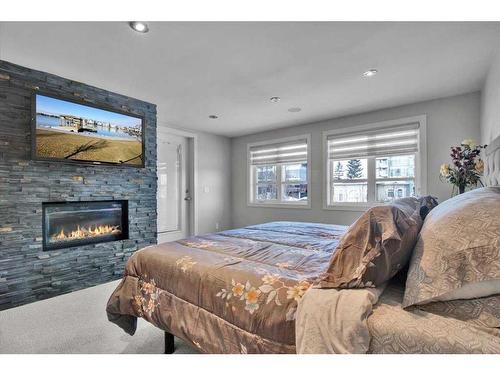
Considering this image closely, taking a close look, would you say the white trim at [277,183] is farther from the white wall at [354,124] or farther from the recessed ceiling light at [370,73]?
the recessed ceiling light at [370,73]

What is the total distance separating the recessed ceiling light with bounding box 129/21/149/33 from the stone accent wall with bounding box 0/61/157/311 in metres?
1.48

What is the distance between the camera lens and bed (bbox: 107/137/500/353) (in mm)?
791

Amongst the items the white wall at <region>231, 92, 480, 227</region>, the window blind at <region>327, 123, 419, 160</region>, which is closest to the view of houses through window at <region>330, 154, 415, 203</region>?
the window blind at <region>327, 123, 419, 160</region>

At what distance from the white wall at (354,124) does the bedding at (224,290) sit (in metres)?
2.43

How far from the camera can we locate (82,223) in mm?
3023

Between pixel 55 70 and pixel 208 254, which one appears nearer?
pixel 208 254

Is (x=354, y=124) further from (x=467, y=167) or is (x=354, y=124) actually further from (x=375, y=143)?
(x=467, y=167)

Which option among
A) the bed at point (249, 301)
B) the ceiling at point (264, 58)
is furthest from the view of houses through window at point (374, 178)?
the bed at point (249, 301)

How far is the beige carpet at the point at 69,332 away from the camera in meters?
1.77

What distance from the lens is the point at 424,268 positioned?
880mm

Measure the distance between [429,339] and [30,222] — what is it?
3297 mm

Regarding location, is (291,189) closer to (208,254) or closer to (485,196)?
(208,254)

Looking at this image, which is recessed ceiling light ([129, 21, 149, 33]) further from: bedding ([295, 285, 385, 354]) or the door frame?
the door frame
